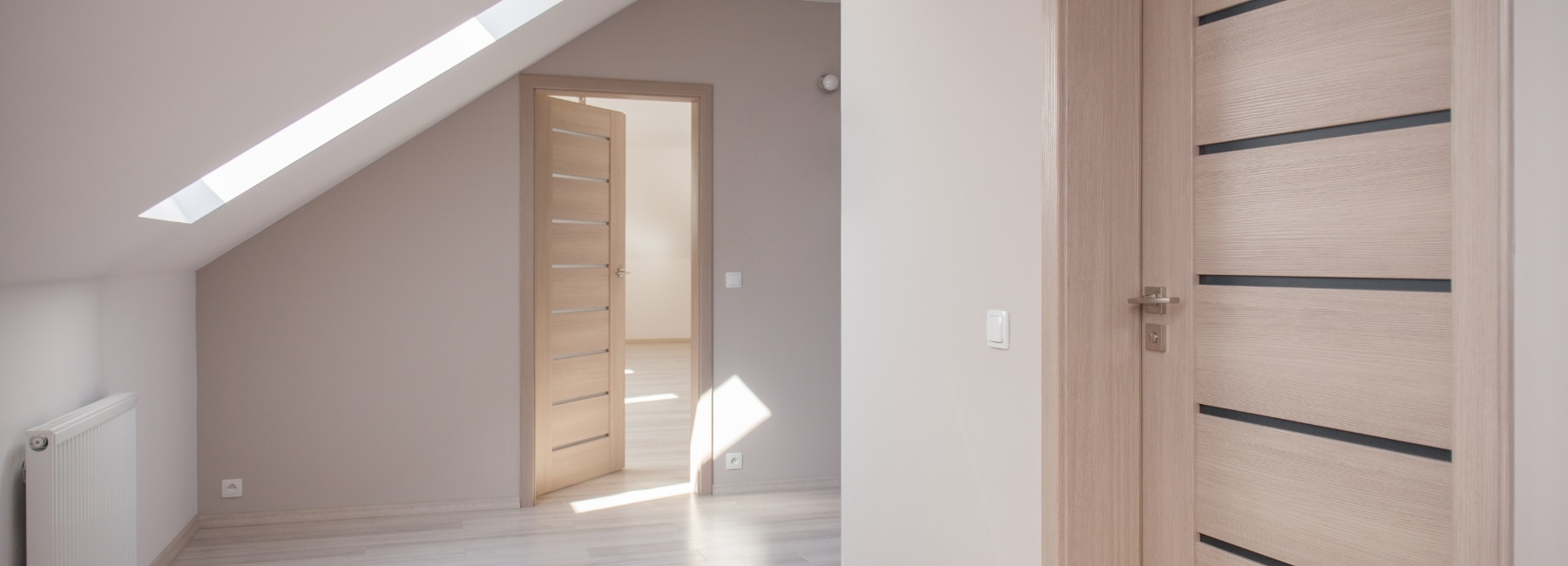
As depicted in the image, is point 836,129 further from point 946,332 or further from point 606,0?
point 946,332

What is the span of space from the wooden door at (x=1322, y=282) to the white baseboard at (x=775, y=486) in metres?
3.15

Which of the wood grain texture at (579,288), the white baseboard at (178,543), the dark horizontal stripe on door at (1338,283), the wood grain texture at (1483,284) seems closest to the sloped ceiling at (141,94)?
the white baseboard at (178,543)

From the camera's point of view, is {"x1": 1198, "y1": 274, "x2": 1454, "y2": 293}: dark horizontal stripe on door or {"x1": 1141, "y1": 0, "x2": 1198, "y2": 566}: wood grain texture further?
{"x1": 1141, "y1": 0, "x2": 1198, "y2": 566}: wood grain texture

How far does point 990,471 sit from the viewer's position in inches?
81.8

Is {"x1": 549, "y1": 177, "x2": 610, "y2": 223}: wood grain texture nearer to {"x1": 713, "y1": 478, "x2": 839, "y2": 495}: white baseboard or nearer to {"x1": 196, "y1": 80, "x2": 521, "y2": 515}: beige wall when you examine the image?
{"x1": 196, "y1": 80, "x2": 521, "y2": 515}: beige wall

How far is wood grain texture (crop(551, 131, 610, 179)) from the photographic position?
4.70 meters

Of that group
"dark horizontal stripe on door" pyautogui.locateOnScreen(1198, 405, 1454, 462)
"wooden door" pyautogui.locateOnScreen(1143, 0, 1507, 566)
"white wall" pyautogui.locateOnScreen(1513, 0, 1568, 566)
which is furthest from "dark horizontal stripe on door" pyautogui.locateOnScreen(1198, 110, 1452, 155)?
"dark horizontal stripe on door" pyautogui.locateOnScreen(1198, 405, 1454, 462)

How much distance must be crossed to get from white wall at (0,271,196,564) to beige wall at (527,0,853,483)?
232 cm

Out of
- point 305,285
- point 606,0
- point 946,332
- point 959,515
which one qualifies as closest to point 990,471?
point 959,515

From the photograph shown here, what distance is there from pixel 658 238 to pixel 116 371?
28.2 feet

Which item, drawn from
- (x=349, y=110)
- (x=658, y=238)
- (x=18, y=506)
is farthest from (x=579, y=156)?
(x=658, y=238)

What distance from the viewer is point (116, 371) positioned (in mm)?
3236

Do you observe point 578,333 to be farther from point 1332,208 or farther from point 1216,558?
point 1332,208

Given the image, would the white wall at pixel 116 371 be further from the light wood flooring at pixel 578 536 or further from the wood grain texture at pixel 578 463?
the wood grain texture at pixel 578 463
